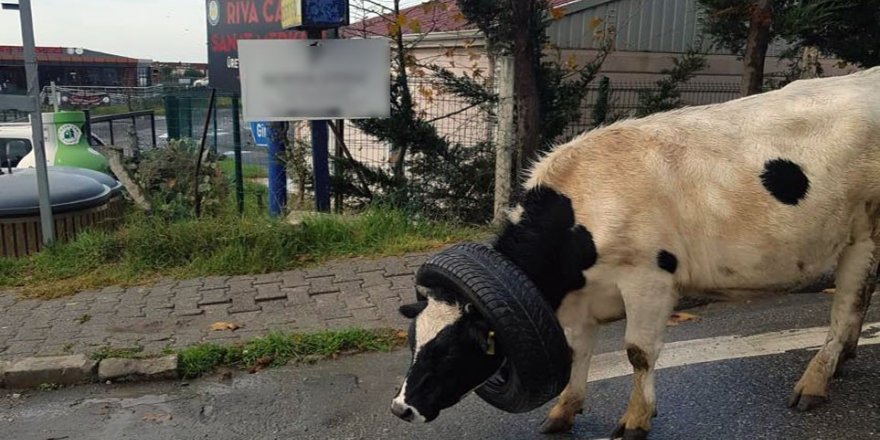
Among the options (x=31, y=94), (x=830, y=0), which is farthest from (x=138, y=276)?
(x=830, y=0)

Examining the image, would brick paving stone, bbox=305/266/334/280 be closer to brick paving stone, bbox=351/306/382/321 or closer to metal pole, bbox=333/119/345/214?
brick paving stone, bbox=351/306/382/321

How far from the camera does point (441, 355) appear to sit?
3010mm

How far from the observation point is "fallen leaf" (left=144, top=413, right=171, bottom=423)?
3872 mm

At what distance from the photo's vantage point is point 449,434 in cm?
362

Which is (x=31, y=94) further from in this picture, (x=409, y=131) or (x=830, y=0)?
(x=830, y=0)

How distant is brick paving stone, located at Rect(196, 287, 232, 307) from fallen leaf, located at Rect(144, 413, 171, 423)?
1.61 meters

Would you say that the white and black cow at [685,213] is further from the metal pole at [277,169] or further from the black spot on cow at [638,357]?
the metal pole at [277,169]

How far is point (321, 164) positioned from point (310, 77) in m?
0.99

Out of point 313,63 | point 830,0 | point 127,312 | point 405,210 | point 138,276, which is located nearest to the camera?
point 127,312

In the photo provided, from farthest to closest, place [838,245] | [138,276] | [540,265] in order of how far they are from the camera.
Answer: [138,276], [838,245], [540,265]

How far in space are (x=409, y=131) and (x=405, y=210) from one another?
94 cm

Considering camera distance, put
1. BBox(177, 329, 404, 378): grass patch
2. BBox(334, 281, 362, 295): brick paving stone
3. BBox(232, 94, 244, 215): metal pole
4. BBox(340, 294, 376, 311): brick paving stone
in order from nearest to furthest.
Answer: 1. BBox(177, 329, 404, 378): grass patch
2. BBox(340, 294, 376, 311): brick paving stone
3. BBox(334, 281, 362, 295): brick paving stone
4. BBox(232, 94, 244, 215): metal pole

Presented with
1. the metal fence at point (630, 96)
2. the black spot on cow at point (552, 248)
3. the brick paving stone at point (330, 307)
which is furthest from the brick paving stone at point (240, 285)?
the metal fence at point (630, 96)

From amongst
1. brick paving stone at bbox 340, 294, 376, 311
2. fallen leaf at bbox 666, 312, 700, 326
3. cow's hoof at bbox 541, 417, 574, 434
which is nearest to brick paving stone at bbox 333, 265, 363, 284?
brick paving stone at bbox 340, 294, 376, 311
